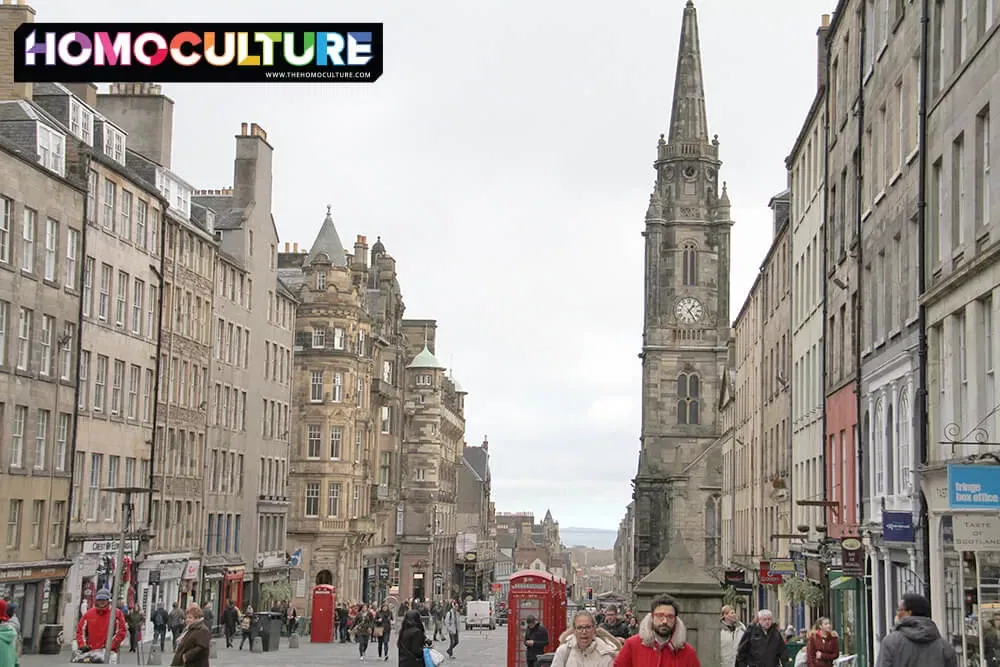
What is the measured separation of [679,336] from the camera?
112m

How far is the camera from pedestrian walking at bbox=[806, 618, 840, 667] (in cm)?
2194

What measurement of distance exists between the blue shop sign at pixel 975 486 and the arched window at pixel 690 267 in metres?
97.0

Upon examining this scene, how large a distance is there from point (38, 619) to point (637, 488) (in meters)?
73.8

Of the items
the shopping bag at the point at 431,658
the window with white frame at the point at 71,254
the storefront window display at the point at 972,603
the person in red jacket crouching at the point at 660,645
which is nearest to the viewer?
the person in red jacket crouching at the point at 660,645

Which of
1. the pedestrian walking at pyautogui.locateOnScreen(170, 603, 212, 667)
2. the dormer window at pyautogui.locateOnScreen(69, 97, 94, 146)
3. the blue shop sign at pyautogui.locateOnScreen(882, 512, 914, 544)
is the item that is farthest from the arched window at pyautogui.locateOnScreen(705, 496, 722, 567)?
the pedestrian walking at pyautogui.locateOnScreen(170, 603, 212, 667)

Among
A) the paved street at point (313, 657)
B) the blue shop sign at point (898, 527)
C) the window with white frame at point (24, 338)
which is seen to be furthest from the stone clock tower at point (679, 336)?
the blue shop sign at point (898, 527)

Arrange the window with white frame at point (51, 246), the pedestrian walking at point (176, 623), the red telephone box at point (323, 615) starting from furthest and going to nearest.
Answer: the red telephone box at point (323, 615) → the pedestrian walking at point (176, 623) → the window with white frame at point (51, 246)

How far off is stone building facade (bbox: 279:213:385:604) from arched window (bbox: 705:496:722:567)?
33.7 meters

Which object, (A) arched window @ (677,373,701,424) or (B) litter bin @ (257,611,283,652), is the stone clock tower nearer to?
(A) arched window @ (677,373,701,424)

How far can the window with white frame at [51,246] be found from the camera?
4191cm

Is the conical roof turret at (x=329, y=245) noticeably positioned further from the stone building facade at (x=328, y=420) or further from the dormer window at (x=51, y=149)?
the dormer window at (x=51, y=149)

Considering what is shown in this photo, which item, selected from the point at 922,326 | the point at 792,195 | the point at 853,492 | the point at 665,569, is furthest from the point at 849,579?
the point at 792,195

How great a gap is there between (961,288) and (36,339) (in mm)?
27764

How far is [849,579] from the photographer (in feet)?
101
